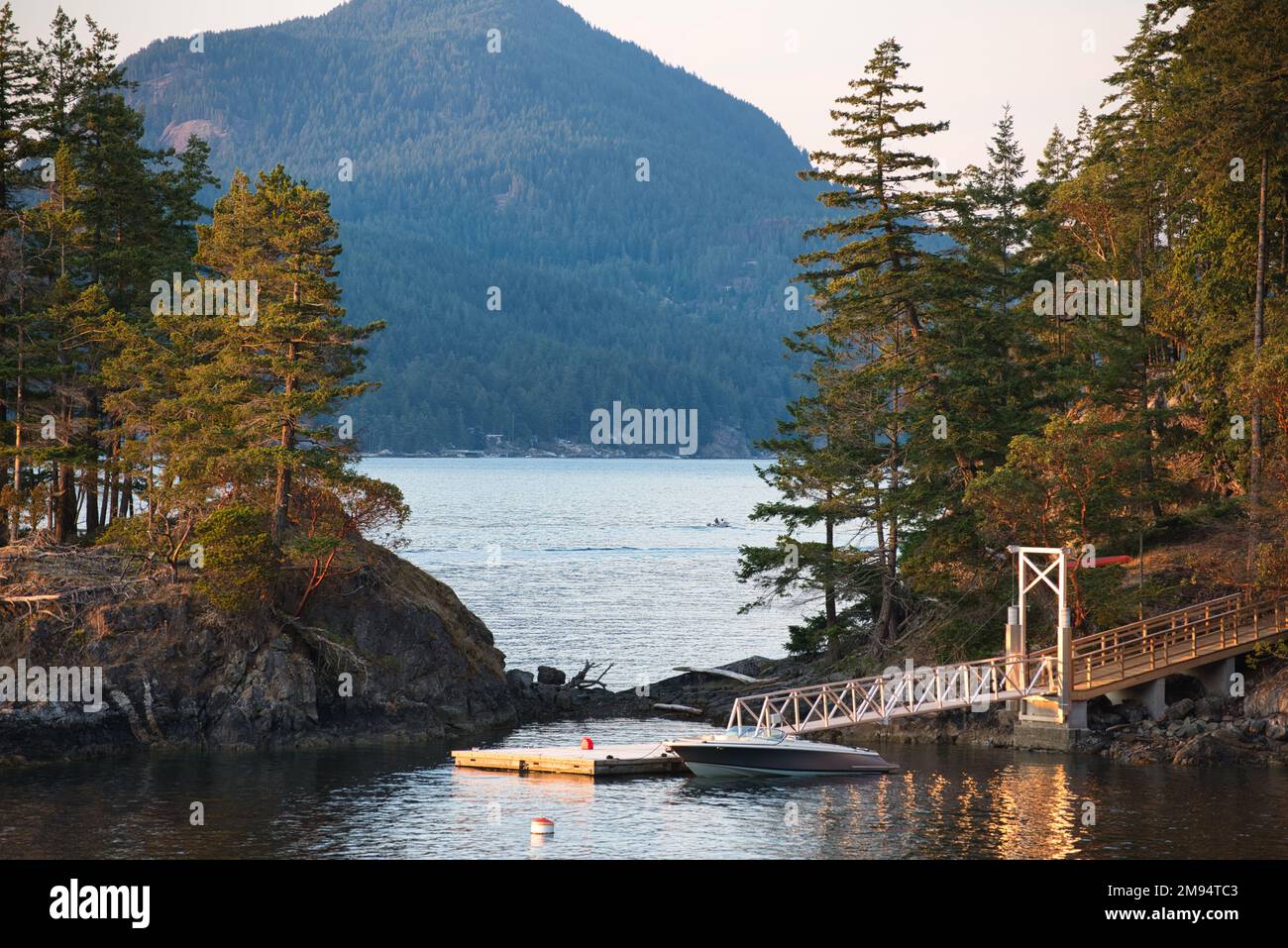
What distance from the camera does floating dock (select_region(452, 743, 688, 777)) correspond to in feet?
133

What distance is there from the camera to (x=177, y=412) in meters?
47.6

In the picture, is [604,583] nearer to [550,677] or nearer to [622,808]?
[550,677]

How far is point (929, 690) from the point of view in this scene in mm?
43438

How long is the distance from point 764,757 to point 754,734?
1.00m

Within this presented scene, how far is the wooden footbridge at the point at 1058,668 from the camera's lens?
4266 centimetres

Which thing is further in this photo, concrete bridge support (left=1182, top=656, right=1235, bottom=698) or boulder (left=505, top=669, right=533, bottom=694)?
boulder (left=505, top=669, right=533, bottom=694)

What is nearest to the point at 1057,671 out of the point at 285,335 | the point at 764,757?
the point at 764,757

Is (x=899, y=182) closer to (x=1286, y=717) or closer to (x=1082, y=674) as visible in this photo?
(x=1082, y=674)

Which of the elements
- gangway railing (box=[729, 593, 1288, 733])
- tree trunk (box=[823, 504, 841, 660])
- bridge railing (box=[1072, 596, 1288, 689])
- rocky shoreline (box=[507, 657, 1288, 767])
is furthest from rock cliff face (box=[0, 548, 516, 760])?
bridge railing (box=[1072, 596, 1288, 689])

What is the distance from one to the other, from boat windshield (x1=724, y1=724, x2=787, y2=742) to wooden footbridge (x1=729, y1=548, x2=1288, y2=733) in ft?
2.84

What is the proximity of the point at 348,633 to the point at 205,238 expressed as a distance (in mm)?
15020

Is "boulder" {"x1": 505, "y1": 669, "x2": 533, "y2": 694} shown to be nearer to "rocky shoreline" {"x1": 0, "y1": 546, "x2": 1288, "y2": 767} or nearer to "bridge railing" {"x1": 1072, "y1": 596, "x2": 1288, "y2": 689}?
"rocky shoreline" {"x1": 0, "y1": 546, "x2": 1288, "y2": 767}

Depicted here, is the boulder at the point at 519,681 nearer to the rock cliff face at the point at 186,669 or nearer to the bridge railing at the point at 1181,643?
the rock cliff face at the point at 186,669
